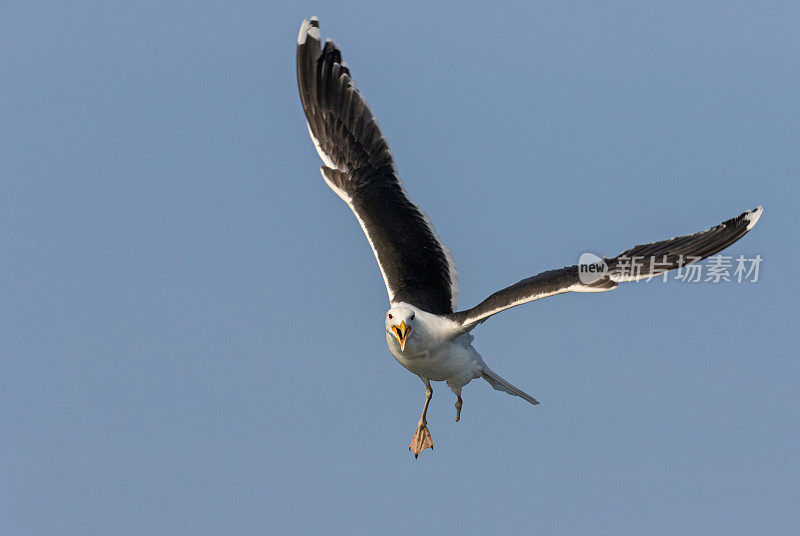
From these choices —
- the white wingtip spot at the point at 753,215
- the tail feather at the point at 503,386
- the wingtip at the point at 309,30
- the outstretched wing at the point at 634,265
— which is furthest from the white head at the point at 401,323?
the wingtip at the point at 309,30

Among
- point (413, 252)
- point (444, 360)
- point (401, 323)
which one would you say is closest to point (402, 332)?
point (401, 323)

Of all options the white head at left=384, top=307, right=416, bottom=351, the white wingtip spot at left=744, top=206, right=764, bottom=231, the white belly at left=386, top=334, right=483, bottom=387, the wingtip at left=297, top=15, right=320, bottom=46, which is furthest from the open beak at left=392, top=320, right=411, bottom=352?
the wingtip at left=297, top=15, right=320, bottom=46

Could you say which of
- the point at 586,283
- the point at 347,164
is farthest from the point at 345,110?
the point at 586,283

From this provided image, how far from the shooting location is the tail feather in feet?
45.8

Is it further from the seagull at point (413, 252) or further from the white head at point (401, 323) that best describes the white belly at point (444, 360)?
the white head at point (401, 323)

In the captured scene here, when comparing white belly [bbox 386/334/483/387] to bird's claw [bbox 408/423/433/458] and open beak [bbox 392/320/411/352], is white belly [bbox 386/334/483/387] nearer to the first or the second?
open beak [bbox 392/320/411/352]

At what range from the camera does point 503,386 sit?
14.1m

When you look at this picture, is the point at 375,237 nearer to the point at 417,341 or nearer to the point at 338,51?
the point at 417,341

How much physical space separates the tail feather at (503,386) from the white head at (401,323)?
209 cm

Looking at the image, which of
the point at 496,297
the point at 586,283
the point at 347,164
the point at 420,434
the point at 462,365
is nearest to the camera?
the point at 586,283

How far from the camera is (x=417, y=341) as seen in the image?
12.4 meters

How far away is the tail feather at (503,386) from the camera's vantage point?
13969 mm

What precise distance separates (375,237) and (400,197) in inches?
37.7

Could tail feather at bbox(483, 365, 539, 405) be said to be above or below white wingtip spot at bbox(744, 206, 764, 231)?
below
